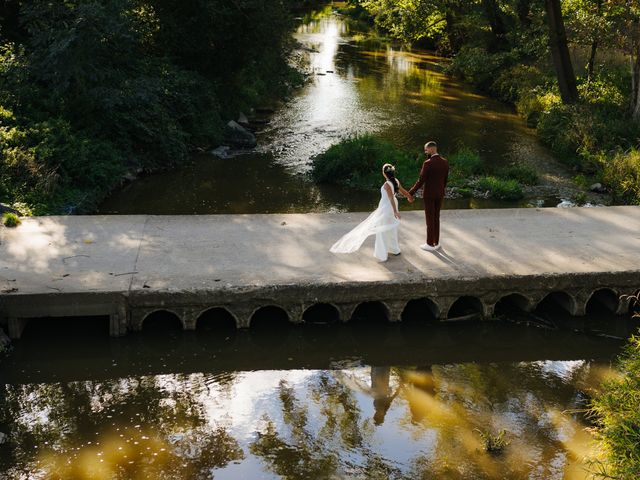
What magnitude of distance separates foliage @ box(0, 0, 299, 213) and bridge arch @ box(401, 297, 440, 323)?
7.98 m

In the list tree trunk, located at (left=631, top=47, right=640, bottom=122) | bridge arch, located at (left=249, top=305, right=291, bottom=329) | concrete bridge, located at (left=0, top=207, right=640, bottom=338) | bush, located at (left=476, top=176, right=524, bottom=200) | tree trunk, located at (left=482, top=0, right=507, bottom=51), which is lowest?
bridge arch, located at (left=249, top=305, right=291, bottom=329)

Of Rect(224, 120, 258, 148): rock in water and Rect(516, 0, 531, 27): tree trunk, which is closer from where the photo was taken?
Rect(224, 120, 258, 148): rock in water

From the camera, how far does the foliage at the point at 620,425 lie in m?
8.42

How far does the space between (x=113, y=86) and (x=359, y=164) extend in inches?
282

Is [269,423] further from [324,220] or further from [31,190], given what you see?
[31,190]

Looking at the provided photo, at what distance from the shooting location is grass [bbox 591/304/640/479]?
27.6 feet

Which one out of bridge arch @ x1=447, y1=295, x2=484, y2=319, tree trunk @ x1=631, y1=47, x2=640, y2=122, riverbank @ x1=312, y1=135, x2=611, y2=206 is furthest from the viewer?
tree trunk @ x1=631, y1=47, x2=640, y2=122

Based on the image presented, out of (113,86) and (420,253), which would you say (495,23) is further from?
(420,253)

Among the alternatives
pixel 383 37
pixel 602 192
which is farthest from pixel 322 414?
pixel 383 37

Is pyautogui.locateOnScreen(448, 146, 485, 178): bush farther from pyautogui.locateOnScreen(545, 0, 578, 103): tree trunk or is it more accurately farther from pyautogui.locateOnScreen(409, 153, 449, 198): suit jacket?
pyautogui.locateOnScreen(409, 153, 449, 198): suit jacket

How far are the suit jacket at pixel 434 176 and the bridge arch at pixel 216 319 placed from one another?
3.86m

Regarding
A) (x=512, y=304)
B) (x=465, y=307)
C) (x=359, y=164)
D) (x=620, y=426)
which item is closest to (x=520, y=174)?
(x=359, y=164)

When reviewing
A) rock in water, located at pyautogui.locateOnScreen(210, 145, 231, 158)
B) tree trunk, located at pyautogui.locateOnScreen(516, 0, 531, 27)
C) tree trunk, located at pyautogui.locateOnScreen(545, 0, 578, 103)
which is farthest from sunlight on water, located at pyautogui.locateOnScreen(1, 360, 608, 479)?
tree trunk, located at pyautogui.locateOnScreen(516, 0, 531, 27)

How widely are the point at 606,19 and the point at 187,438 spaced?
20.5 metres
